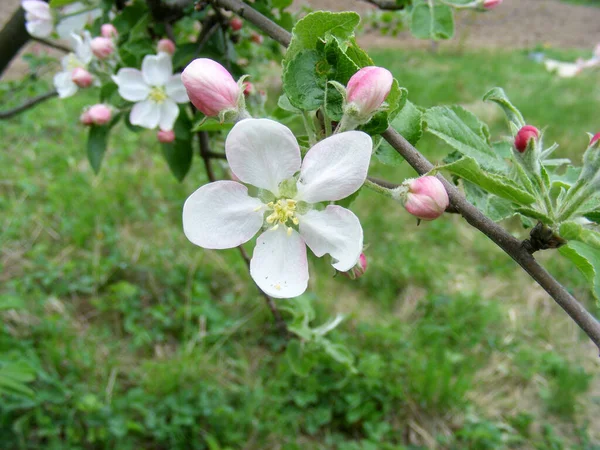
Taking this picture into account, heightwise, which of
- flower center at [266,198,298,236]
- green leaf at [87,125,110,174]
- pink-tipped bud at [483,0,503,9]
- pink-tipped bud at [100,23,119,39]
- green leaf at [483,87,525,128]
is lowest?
green leaf at [87,125,110,174]

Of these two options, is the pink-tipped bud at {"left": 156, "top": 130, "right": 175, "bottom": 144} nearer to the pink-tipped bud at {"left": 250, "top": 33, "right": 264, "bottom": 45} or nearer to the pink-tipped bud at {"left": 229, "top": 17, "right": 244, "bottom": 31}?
the pink-tipped bud at {"left": 229, "top": 17, "right": 244, "bottom": 31}

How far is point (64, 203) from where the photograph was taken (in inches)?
110

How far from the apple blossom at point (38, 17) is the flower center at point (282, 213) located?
93cm

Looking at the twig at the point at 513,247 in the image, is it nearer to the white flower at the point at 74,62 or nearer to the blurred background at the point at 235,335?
the white flower at the point at 74,62

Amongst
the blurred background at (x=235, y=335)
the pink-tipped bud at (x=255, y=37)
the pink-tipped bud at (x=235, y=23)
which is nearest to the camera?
the pink-tipped bud at (x=235, y=23)

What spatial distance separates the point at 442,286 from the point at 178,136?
1759 mm

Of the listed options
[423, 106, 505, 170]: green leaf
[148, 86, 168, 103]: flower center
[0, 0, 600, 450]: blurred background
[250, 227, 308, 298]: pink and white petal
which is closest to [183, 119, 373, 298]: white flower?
[250, 227, 308, 298]: pink and white petal

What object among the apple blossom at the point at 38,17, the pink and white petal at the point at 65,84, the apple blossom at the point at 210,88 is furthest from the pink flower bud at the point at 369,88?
the apple blossom at the point at 38,17

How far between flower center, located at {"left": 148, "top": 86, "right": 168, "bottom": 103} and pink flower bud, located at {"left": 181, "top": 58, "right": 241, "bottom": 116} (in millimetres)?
510

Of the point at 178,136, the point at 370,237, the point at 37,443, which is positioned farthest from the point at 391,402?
the point at 178,136

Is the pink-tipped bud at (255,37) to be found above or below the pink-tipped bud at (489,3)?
below

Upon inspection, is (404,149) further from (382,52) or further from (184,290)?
(382,52)

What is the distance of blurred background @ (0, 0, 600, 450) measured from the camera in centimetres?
187

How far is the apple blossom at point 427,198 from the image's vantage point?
53 cm
